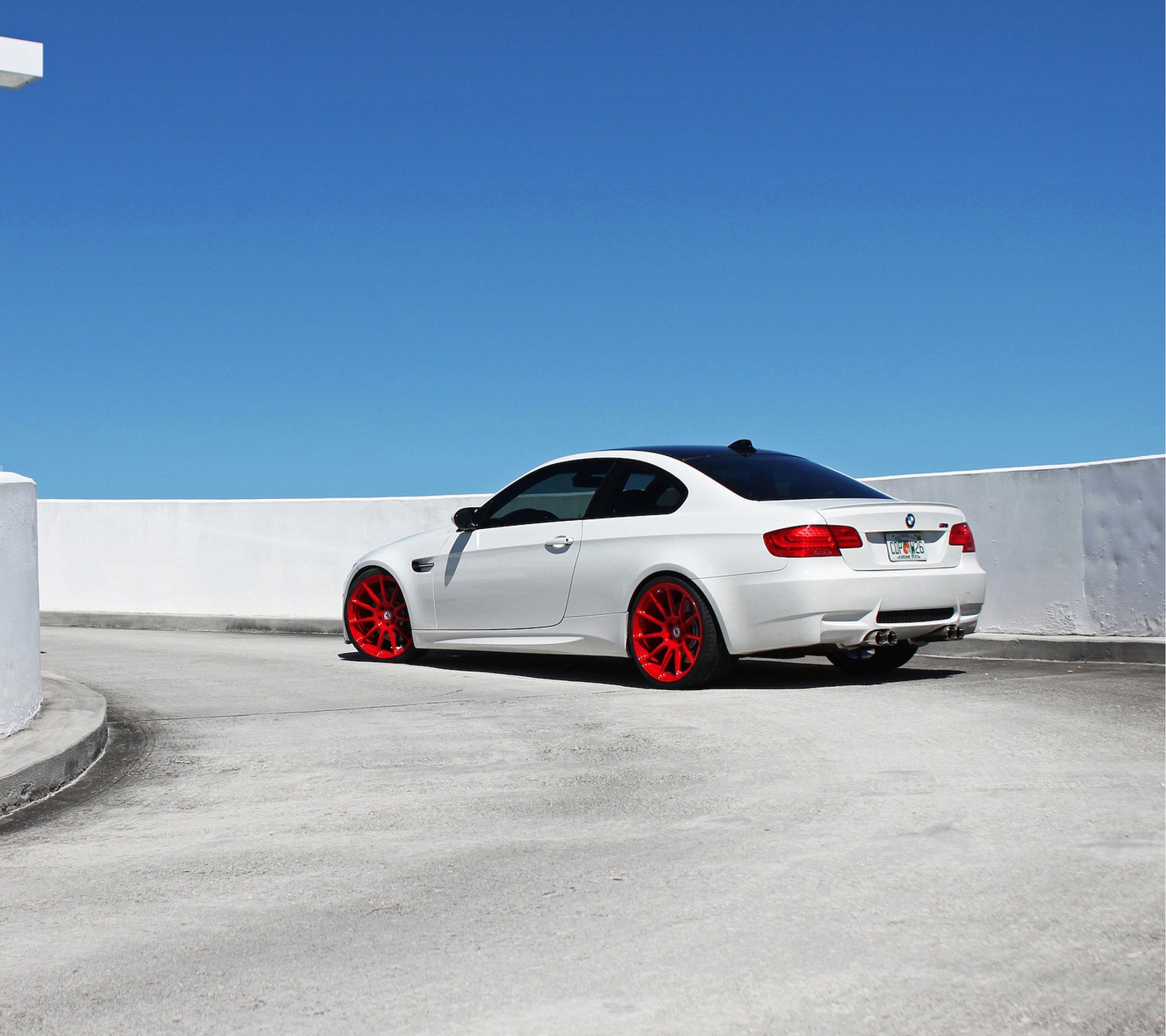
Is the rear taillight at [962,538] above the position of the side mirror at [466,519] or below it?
below

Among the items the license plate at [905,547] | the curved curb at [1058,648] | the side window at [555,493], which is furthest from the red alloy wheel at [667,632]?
the curved curb at [1058,648]

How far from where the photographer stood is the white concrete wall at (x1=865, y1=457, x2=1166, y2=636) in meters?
9.49

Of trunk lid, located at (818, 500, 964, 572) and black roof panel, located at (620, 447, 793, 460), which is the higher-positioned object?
black roof panel, located at (620, 447, 793, 460)

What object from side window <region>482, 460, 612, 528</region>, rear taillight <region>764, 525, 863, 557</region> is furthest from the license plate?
side window <region>482, 460, 612, 528</region>

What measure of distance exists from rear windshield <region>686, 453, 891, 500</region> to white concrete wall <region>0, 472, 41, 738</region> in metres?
3.96

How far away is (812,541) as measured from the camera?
759 cm

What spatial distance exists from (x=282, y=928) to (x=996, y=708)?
452cm

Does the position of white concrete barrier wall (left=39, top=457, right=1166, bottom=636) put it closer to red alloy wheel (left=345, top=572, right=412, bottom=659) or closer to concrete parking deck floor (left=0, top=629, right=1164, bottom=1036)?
concrete parking deck floor (left=0, top=629, right=1164, bottom=1036)

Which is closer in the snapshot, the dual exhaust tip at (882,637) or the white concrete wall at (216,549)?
the dual exhaust tip at (882,637)

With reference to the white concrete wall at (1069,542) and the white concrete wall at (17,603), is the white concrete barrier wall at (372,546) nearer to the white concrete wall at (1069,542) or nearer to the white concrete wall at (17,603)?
the white concrete wall at (1069,542)

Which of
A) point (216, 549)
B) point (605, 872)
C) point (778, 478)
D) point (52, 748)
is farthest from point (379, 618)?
point (605, 872)

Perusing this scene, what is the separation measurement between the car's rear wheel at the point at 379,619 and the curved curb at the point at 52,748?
3270mm

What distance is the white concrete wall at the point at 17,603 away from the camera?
5840 millimetres

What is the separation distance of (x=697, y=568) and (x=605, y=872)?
13.1 ft
